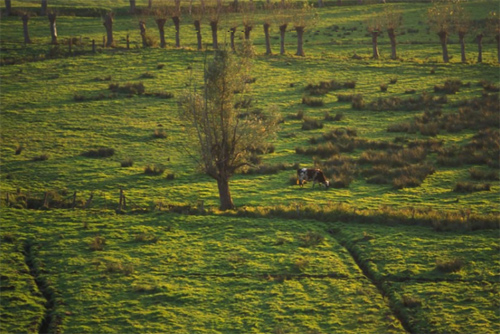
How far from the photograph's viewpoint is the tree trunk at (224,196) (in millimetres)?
33844

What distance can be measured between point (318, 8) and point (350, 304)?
92283 mm

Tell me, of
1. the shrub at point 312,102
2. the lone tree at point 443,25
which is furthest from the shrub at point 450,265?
the lone tree at point 443,25

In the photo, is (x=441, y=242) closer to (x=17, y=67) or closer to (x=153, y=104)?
(x=153, y=104)

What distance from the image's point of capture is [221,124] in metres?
33.3

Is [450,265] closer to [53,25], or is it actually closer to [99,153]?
[99,153]

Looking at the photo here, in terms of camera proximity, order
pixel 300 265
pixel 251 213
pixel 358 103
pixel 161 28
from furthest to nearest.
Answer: pixel 161 28
pixel 358 103
pixel 251 213
pixel 300 265

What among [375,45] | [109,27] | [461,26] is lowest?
[375,45]

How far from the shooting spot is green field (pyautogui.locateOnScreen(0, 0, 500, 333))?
23203 mm

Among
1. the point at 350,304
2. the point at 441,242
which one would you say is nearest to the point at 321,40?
the point at 441,242

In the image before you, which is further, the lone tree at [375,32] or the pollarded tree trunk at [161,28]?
the lone tree at [375,32]

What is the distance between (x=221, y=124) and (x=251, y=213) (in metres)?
4.90

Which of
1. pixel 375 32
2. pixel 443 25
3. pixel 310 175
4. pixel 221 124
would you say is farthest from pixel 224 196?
pixel 443 25

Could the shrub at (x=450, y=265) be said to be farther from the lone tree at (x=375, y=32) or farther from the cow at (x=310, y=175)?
the lone tree at (x=375, y=32)

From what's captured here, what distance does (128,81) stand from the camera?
2448 inches
